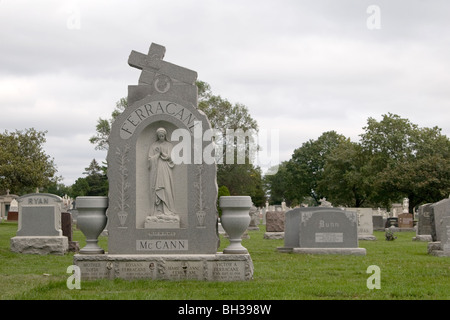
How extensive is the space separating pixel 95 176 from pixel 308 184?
29832mm

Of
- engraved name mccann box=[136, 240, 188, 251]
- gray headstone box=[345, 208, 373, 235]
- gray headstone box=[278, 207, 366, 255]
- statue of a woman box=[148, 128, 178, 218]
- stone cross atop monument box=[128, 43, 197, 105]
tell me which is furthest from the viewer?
gray headstone box=[345, 208, 373, 235]

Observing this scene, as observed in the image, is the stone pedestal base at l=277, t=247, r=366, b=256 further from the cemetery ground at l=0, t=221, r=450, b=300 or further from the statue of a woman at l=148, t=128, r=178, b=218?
the statue of a woman at l=148, t=128, r=178, b=218

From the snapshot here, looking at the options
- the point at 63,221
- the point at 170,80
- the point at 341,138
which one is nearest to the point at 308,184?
the point at 341,138

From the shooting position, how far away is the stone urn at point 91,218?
9.87 metres

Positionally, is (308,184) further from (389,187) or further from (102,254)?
(102,254)

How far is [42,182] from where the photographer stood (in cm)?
4166

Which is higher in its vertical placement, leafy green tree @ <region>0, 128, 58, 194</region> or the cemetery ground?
leafy green tree @ <region>0, 128, 58, 194</region>

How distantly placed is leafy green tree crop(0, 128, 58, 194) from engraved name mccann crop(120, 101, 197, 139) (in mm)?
32063

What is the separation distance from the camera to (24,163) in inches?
1609

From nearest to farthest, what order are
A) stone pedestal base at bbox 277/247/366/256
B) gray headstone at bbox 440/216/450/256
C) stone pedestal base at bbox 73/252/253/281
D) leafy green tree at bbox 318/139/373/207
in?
stone pedestal base at bbox 73/252/253/281 → gray headstone at bbox 440/216/450/256 → stone pedestal base at bbox 277/247/366/256 → leafy green tree at bbox 318/139/373/207

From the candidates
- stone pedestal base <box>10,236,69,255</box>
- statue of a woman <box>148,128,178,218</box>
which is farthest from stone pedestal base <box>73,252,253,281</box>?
stone pedestal base <box>10,236,69,255</box>

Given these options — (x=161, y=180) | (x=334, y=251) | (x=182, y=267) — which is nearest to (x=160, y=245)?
(x=182, y=267)

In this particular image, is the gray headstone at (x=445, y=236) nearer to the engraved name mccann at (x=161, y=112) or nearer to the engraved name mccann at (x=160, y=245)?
the engraved name mccann at (x=160, y=245)

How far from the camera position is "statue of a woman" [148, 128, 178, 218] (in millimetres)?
9977
